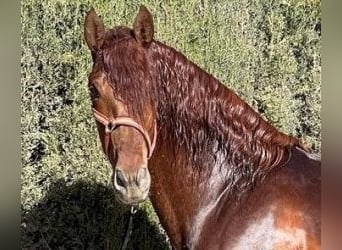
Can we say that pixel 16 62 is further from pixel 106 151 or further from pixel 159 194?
pixel 159 194

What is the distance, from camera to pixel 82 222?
234 cm

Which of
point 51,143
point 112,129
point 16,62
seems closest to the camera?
point 112,129

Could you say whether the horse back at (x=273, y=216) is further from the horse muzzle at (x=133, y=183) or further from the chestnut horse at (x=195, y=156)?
the horse muzzle at (x=133, y=183)

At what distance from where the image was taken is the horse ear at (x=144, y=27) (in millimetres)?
2045

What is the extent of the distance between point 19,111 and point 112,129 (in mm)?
441

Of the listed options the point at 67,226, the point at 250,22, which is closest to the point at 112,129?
the point at 67,226

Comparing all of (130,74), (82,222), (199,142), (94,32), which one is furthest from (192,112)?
(82,222)

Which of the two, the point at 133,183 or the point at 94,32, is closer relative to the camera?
the point at 133,183

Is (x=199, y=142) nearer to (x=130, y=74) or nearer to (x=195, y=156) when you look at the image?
(x=195, y=156)

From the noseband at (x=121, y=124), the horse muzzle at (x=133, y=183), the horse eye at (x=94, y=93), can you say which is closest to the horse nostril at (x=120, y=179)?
the horse muzzle at (x=133, y=183)

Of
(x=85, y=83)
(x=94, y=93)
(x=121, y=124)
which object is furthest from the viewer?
(x=85, y=83)

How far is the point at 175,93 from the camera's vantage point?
6.59 feet

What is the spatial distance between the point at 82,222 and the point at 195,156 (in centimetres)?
61

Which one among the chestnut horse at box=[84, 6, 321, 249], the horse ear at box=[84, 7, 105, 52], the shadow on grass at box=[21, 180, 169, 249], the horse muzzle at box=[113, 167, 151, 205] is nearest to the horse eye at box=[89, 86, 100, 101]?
the chestnut horse at box=[84, 6, 321, 249]
